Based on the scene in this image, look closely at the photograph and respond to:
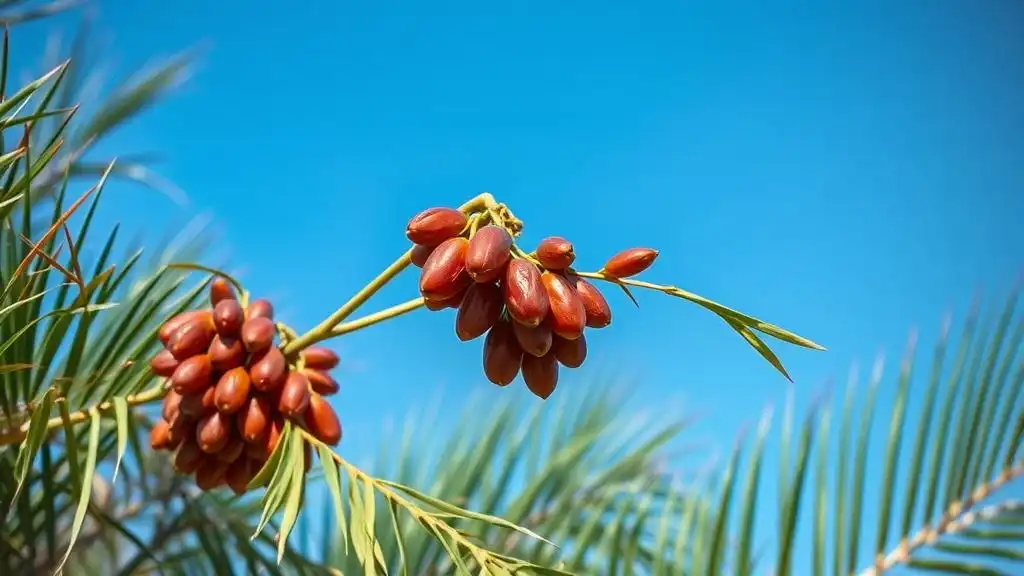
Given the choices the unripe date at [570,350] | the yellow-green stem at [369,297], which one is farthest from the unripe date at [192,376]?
the unripe date at [570,350]

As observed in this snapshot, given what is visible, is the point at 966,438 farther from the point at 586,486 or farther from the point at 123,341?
the point at 123,341

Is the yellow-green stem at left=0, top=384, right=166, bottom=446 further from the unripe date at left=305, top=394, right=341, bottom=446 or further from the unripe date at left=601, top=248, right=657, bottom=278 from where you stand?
the unripe date at left=601, top=248, right=657, bottom=278

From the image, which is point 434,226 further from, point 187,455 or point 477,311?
point 187,455

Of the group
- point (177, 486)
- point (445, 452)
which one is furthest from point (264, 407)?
point (445, 452)

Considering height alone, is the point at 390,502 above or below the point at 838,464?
below

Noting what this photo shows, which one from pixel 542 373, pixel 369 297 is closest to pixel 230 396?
pixel 369 297

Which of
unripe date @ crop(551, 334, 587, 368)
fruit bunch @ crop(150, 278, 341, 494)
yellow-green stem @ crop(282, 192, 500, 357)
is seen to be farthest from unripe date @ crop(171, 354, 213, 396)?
unripe date @ crop(551, 334, 587, 368)
